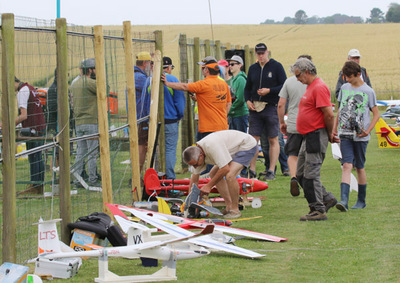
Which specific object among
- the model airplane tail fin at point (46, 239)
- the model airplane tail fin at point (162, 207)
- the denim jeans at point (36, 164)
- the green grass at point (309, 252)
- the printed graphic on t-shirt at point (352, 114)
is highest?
the printed graphic on t-shirt at point (352, 114)

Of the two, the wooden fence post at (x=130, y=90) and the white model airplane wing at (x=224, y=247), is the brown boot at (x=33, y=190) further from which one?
the white model airplane wing at (x=224, y=247)

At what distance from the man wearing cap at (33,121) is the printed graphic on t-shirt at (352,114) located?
367cm

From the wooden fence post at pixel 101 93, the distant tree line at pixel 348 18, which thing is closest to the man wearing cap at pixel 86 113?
the wooden fence post at pixel 101 93

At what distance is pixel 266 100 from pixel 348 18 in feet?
517

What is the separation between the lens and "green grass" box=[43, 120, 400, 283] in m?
5.27


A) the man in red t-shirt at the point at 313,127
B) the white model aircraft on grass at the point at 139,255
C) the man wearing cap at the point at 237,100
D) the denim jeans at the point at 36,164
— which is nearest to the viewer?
the white model aircraft on grass at the point at 139,255

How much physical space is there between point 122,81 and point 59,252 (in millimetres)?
3666

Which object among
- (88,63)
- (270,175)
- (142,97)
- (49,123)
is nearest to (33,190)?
(49,123)

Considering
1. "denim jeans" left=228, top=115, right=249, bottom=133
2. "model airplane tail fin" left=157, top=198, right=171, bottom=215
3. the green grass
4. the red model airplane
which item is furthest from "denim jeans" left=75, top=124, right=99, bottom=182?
"denim jeans" left=228, top=115, right=249, bottom=133

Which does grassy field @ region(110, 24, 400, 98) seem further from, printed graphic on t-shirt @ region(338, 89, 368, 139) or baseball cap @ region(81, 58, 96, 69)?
baseball cap @ region(81, 58, 96, 69)

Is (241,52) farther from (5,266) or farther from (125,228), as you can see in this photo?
(5,266)

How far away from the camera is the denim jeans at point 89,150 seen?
7.20m

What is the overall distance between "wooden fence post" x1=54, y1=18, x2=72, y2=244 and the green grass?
60cm

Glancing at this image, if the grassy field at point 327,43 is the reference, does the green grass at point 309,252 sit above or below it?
below
